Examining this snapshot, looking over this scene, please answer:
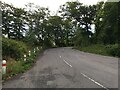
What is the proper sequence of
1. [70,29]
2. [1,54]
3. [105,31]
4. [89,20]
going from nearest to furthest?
[1,54] → [105,31] → [89,20] → [70,29]

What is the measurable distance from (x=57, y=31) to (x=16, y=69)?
79235mm

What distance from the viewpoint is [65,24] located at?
95000mm

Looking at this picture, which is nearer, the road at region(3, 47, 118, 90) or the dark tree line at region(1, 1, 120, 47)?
the road at region(3, 47, 118, 90)

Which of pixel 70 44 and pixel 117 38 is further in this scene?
pixel 70 44

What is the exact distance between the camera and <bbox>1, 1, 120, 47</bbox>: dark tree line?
48.3 metres

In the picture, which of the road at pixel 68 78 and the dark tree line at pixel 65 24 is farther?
the dark tree line at pixel 65 24

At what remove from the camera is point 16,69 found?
1722 centimetres

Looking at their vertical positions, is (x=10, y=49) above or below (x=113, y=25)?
below

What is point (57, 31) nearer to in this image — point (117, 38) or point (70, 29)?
point (70, 29)

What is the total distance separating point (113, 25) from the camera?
150ft

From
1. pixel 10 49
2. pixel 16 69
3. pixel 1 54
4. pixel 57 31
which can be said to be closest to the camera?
pixel 16 69

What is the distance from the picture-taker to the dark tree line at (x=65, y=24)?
4833 cm

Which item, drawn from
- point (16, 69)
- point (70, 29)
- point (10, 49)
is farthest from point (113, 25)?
point (70, 29)

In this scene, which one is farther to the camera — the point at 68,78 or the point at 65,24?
the point at 65,24
